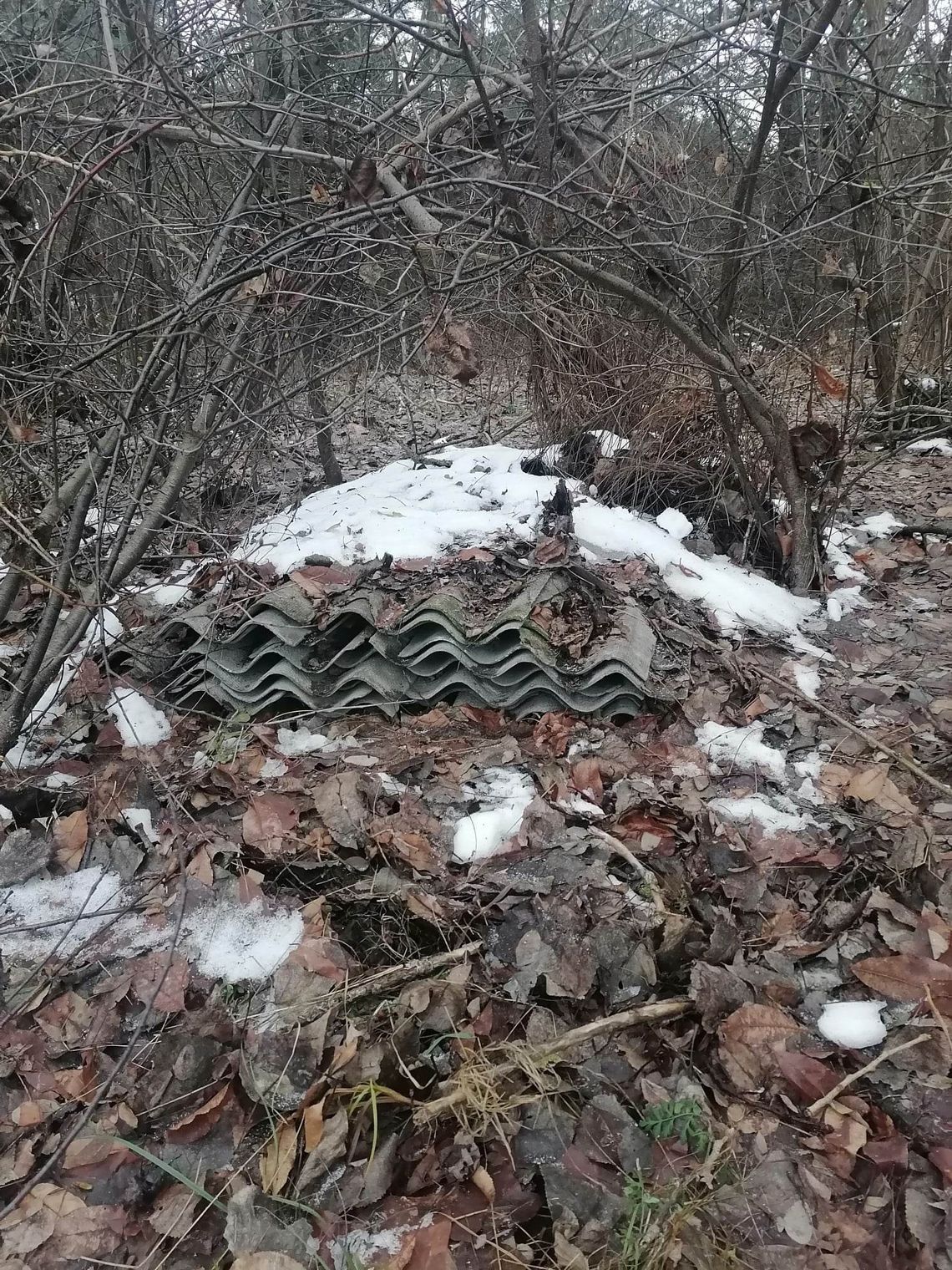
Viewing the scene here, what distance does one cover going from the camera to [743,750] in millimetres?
2963

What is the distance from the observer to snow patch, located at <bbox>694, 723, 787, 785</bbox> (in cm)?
286

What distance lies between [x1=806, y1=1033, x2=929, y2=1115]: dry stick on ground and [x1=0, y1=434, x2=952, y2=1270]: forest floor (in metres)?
0.01

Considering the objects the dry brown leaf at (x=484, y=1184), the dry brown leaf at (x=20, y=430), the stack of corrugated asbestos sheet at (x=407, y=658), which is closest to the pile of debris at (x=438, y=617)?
the stack of corrugated asbestos sheet at (x=407, y=658)

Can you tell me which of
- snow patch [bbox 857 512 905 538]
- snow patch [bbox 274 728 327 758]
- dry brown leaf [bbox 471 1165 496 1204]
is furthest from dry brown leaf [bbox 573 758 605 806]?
snow patch [bbox 857 512 905 538]

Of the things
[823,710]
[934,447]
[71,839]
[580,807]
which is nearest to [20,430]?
[71,839]

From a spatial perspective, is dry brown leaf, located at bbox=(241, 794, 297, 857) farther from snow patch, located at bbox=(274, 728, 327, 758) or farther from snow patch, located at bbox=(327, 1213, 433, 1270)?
snow patch, located at bbox=(327, 1213, 433, 1270)

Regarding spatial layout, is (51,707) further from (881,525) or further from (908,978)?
(881,525)

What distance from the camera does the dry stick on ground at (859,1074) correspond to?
5.64ft

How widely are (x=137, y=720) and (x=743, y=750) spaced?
2431 mm

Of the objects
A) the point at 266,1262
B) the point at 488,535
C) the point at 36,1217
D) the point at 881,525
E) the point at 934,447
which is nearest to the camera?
the point at 266,1262

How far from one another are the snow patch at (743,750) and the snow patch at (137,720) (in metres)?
2.17

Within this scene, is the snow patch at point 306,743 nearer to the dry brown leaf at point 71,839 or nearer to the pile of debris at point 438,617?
the pile of debris at point 438,617

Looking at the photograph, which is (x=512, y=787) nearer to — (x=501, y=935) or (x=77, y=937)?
(x=501, y=935)

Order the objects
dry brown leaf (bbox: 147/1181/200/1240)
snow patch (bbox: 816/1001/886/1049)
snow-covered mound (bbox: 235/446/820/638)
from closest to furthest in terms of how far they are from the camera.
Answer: dry brown leaf (bbox: 147/1181/200/1240)
snow patch (bbox: 816/1001/886/1049)
snow-covered mound (bbox: 235/446/820/638)
